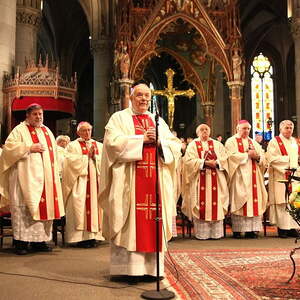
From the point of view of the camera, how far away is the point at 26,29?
15523mm

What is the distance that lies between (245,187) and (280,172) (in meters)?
0.68

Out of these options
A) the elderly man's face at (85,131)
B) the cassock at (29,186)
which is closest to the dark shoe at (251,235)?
the elderly man's face at (85,131)

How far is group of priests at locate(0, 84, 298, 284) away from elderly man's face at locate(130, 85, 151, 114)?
0.01 m

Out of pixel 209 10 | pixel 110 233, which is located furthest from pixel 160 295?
pixel 209 10

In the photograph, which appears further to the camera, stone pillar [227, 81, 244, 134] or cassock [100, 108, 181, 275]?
stone pillar [227, 81, 244, 134]

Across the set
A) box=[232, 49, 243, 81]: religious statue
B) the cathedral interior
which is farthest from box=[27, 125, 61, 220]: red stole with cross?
box=[232, 49, 243, 81]: religious statue

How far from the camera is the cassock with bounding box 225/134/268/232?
7875mm

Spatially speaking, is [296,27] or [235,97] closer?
[235,97]

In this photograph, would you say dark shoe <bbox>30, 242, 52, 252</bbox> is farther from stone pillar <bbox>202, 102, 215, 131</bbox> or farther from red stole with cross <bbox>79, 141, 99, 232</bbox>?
stone pillar <bbox>202, 102, 215, 131</bbox>

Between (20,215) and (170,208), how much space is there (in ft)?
8.37

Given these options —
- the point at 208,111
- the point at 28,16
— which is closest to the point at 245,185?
the point at 208,111

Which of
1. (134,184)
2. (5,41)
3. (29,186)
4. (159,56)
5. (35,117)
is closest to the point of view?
(134,184)

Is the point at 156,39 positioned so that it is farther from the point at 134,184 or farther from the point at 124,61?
the point at 134,184

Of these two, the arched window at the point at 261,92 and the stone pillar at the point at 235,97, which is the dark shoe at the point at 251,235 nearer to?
the stone pillar at the point at 235,97
